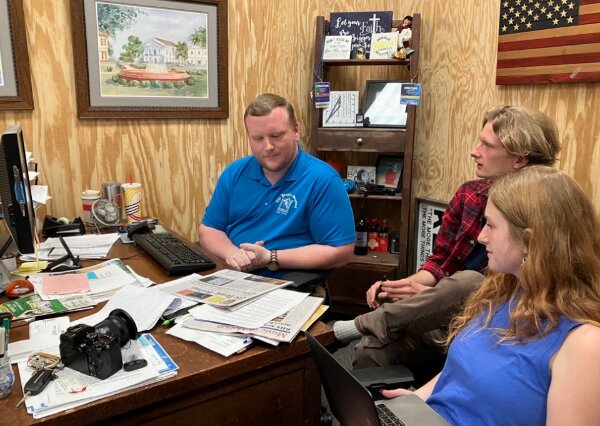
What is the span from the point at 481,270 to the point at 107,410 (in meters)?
1.44

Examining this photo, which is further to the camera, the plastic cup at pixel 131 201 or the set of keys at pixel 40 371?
the plastic cup at pixel 131 201

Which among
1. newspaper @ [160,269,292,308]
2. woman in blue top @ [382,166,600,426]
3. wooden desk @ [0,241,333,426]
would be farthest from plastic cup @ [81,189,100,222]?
woman in blue top @ [382,166,600,426]

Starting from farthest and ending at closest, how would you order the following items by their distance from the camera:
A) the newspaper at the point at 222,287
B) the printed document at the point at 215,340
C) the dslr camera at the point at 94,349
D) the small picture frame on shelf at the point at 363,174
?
the small picture frame on shelf at the point at 363,174 → the newspaper at the point at 222,287 → the printed document at the point at 215,340 → the dslr camera at the point at 94,349

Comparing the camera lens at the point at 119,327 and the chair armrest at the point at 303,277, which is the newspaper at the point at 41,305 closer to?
the camera lens at the point at 119,327

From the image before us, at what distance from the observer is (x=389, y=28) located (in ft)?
9.35

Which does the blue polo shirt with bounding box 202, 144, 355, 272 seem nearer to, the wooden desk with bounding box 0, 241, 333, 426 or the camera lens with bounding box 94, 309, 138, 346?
the wooden desk with bounding box 0, 241, 333, 426

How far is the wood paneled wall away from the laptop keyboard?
1613 millimetres

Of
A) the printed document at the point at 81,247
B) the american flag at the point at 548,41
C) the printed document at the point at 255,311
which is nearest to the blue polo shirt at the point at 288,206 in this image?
the printed document at the point at 81,247

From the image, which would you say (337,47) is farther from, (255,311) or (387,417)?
(387,417)

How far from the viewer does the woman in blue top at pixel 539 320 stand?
34.2 inches

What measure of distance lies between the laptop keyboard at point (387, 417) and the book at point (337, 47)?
2235 mm

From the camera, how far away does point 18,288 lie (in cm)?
143

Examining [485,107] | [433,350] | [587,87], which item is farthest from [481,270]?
[485,107]

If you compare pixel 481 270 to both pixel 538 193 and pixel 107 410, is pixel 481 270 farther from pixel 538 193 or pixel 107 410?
pixel 107 410
